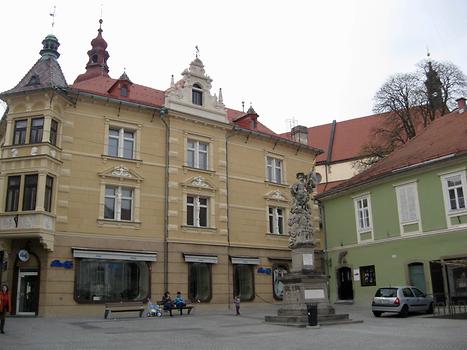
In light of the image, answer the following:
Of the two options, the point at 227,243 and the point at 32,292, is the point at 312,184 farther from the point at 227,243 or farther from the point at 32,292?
the point at 32,292

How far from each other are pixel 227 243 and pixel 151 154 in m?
7.10

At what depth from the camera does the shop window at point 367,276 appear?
1159 inches

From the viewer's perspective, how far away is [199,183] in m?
30.4

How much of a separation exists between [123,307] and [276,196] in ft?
46.6

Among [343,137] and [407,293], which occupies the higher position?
[343,137]

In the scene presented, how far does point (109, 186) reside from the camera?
2742 cm

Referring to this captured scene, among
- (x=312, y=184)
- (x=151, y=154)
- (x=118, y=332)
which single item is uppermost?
(x=151, y=154)

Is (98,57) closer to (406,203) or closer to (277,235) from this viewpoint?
(277,235)

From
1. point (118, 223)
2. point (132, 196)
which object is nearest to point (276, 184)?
point (132, 196)

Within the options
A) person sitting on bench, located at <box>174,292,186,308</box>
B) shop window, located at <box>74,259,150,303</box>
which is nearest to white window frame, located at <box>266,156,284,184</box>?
shop window, located at <box>74,259,150,303</box>

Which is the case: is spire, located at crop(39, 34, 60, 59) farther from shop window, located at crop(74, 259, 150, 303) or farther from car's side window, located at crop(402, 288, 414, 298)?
car's side window, located at crop(402, 288, 414, 298)

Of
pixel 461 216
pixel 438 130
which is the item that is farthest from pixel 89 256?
pixel 438 130

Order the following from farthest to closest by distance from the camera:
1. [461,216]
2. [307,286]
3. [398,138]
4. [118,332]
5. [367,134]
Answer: [367,134] → [398,138] → [461,216] → [307,286] → [118,332]

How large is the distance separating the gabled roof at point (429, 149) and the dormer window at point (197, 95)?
10501 mm
